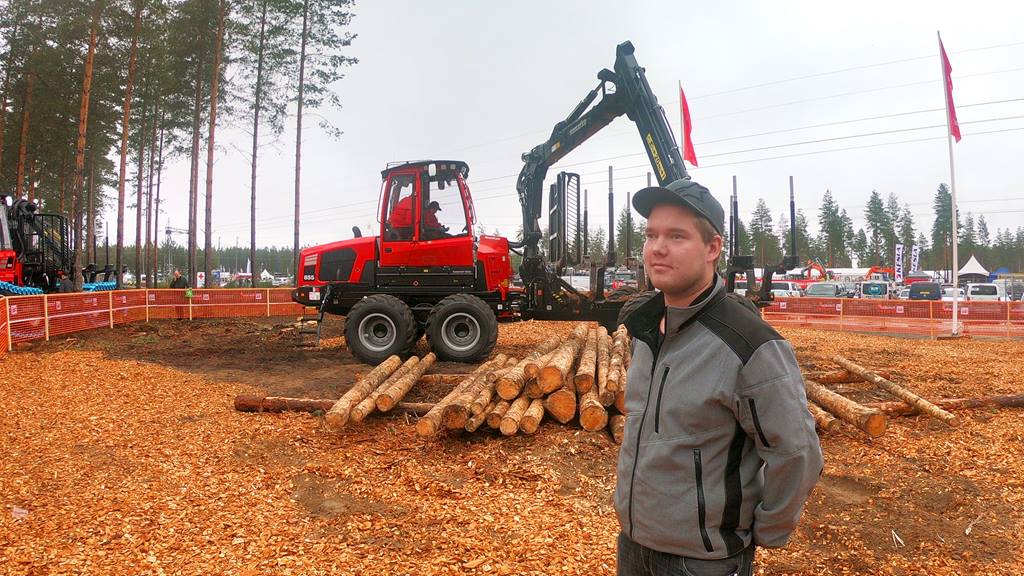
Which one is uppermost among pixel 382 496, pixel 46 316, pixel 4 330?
pixel 46 316

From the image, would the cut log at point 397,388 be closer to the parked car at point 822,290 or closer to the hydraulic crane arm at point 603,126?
the hydraulic crane arm at point 603,126

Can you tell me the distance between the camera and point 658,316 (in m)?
1.91

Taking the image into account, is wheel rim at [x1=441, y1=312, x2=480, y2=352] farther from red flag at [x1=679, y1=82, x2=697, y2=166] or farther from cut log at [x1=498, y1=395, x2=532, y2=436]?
red flag at [x1=679, y1=82, x2=697, y2=166]

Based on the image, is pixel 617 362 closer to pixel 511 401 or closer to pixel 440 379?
pixel 511 401

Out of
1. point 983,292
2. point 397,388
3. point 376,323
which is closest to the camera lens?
point 397,388

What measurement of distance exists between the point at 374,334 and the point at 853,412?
660 cm

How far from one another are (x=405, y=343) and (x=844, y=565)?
673 centimetres

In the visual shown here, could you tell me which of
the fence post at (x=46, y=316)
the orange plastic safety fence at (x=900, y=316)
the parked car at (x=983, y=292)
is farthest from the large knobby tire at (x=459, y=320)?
the parked car at (x=983, y=292)

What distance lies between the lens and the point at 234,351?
11023mm

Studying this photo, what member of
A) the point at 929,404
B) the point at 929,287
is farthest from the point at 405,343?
the point at 929,287

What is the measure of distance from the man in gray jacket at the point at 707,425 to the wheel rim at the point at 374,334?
303 inches

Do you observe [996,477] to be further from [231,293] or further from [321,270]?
[231,293]

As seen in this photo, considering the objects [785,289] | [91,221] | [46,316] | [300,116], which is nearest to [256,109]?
[300,116]

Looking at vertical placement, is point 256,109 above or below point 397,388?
above
